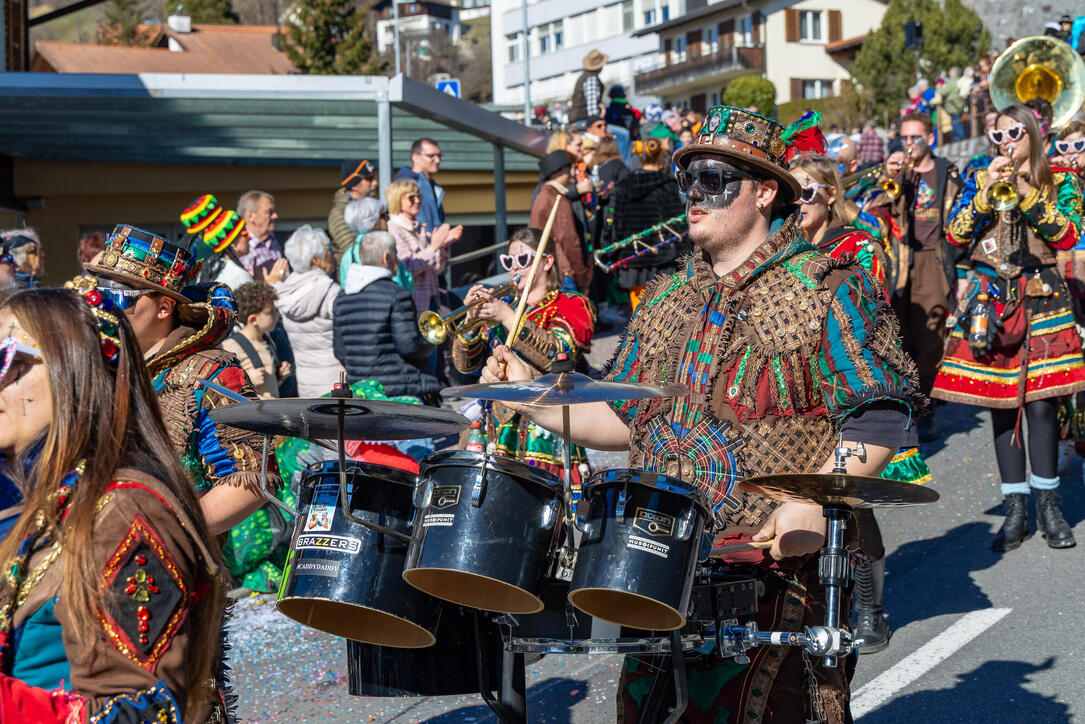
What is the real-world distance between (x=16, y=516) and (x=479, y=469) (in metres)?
1.04

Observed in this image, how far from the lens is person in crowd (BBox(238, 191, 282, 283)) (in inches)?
366

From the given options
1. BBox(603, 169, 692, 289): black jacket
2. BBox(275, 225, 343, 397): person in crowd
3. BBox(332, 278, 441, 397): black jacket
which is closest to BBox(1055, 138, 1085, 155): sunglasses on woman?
BBox(332, 278, 441, 397): black jacket

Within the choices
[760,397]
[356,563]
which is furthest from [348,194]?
[356,563]

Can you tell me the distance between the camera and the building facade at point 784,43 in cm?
6712

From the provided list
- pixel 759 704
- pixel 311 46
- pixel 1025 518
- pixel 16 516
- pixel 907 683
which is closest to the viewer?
pixel 16 516

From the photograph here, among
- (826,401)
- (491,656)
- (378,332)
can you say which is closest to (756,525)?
(826,401)

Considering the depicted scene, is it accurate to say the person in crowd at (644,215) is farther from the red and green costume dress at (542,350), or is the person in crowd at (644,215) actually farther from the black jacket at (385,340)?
the red and green costume dress at (542,350)

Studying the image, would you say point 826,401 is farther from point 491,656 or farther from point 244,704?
point 244,704

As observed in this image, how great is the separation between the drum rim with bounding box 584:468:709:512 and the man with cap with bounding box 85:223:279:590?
0.99m

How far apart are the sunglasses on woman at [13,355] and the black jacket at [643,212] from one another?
10197 millimetres

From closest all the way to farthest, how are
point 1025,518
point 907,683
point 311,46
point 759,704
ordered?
1. point 759,704
2. point 907,683
3. point 1025,518
4. point 311,46

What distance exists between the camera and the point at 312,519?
3.12 m

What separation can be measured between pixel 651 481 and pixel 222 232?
20.2ft

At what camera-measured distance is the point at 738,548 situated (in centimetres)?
323
